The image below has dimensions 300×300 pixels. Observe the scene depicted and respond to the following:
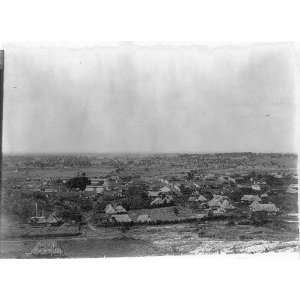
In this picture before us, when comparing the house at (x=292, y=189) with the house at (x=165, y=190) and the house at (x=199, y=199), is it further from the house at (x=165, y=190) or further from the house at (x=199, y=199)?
the house at (x=165, y=190)

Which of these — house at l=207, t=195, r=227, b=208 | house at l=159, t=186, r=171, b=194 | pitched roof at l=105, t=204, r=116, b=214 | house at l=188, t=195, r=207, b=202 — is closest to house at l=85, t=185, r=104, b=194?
pitched roof at l=105, t=204, r=116, b=214

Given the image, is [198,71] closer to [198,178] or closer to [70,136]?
[198,178]

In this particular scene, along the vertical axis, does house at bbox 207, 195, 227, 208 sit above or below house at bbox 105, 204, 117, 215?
above

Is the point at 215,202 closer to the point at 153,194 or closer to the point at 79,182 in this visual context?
the point at 153,194

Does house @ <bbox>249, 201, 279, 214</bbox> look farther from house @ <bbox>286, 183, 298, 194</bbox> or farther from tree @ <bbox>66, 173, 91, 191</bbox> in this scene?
tree @ <bbox>66, 173, 91, 191</bbox>

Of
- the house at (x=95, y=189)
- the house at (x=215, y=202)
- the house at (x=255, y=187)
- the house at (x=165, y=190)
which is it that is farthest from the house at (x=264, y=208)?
the house at (x=95, y=189)

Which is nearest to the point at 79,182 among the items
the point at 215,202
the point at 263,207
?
the point at 215,202

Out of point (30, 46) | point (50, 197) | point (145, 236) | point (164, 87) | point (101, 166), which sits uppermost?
point (30, 46)

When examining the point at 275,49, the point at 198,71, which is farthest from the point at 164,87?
the point at 275,49

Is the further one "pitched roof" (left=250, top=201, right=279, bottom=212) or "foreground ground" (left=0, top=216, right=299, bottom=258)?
"pitched roof" (left=250, top=201, right=279, bottom=212)

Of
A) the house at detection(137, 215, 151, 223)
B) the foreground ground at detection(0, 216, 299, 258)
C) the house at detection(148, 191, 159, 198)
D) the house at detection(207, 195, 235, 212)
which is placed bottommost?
the foreground ground at detection(0, 216, 299, 258)
